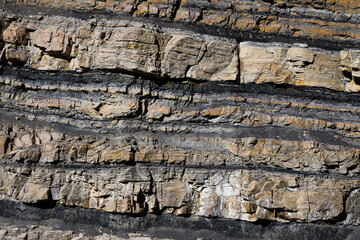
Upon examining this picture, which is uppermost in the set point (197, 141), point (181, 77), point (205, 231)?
point (181, 77)

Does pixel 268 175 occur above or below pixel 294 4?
below

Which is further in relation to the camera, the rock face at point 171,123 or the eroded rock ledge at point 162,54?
the eroded rock ledge at point 162,54

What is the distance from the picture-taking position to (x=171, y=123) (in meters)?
6.57

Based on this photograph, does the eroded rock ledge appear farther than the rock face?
Yes

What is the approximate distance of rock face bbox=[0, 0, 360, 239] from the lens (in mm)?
6137

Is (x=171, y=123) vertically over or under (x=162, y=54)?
under

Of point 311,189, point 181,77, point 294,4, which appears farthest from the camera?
point 294,4

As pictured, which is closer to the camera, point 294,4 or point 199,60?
point 199,60

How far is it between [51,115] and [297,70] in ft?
16.6

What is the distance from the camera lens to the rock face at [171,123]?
614cm

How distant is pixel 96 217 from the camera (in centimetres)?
616

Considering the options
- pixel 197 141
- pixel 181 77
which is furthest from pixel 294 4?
pixel 197 141

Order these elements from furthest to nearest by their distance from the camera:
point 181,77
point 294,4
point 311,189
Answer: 1. point 294,4
2. point 181,77
3. point 311,189

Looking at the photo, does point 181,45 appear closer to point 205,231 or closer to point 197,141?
point 197,141
